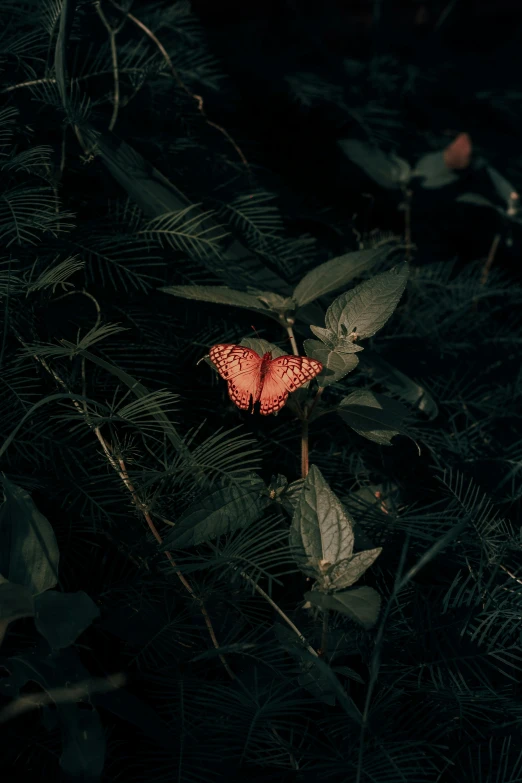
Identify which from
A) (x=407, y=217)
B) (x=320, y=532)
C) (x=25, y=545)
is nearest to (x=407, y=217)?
(x=407, y=217)

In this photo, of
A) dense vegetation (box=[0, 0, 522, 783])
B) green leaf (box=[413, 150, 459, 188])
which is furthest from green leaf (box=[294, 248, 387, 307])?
green leaf (box=[413, 150, 459, 188])

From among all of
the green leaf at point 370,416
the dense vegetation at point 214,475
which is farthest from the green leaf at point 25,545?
the green leaf at point 370,416

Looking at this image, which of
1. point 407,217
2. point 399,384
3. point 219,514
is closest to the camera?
point 219,514

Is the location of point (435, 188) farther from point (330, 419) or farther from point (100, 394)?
point (100, 394)

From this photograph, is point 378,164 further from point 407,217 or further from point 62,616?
point 62,616

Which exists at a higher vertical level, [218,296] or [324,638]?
[218,296]

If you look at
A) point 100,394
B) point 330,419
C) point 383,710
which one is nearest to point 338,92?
point 330,419

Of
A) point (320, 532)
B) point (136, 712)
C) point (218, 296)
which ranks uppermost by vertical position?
point (218, 296)

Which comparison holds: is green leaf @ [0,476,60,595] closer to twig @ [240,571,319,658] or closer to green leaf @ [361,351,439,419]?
twig @ [240,571,319,658]
